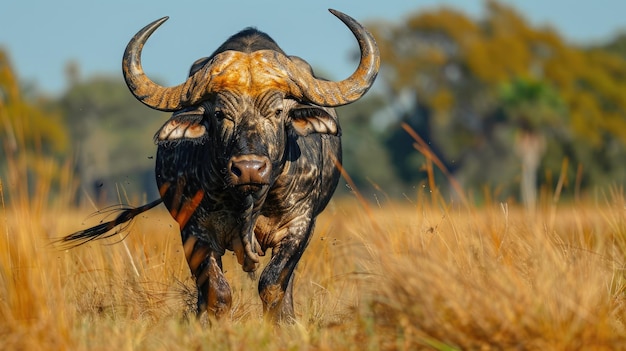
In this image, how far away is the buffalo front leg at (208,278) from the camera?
7570mm

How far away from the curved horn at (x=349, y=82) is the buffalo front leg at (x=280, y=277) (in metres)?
1.00

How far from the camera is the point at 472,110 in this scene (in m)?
64.9

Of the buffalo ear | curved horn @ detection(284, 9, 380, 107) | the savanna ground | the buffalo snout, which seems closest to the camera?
the savanna ground

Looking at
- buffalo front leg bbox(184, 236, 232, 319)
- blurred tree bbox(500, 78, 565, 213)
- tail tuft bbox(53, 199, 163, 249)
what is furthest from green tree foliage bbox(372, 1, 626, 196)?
buffalo front leg bbox(184, 236, 232, 319)

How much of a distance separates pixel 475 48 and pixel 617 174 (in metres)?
16.1

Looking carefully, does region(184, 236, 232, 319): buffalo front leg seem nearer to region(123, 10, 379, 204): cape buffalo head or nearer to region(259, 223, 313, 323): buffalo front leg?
region(259, 223, 313, 323): buffalo front leg

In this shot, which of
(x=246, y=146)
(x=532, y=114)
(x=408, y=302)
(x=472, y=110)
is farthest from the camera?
(x=472, y=110)

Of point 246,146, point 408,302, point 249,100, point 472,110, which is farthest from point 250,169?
point 472,110

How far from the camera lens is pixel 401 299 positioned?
5.27m

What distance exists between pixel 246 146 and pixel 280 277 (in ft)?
3.98

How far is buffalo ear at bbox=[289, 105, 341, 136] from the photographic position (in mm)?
7570

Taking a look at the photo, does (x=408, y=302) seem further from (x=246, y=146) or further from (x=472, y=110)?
(x=472, y=110)

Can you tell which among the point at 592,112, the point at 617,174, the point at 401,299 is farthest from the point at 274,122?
the point at 592,112

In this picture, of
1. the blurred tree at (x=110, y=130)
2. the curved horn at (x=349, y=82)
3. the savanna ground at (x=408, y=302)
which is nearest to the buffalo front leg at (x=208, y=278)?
the savanna ground at (x=408, y=302)
